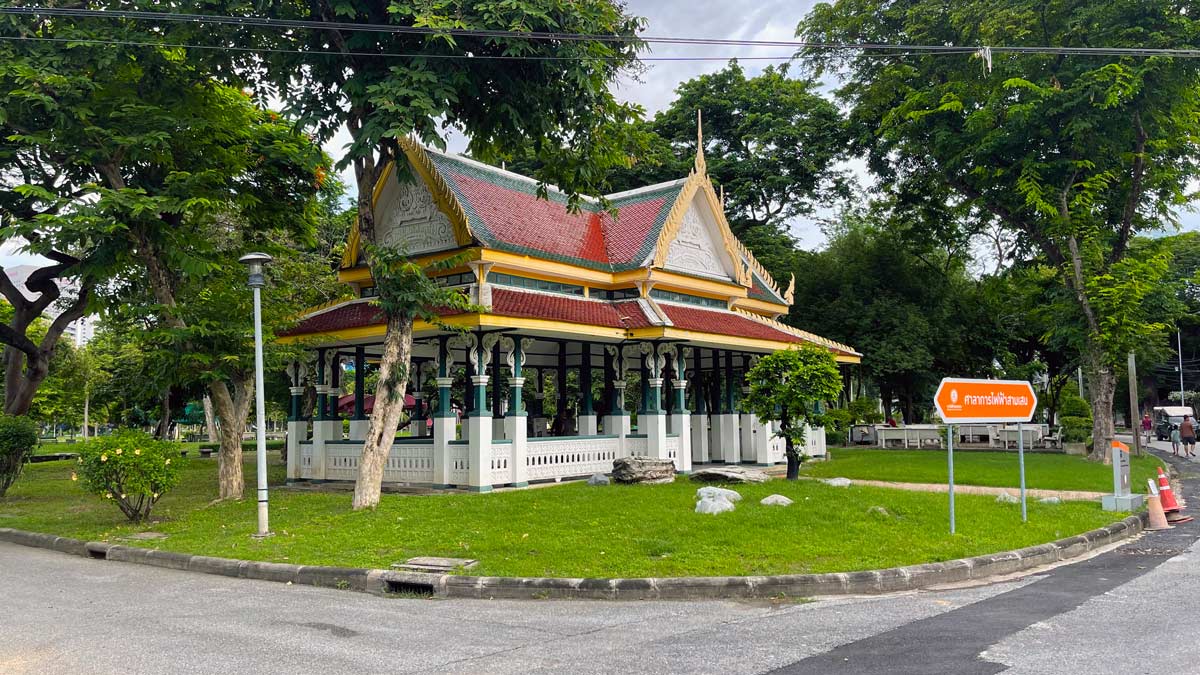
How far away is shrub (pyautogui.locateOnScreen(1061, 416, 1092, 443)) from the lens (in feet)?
93.8

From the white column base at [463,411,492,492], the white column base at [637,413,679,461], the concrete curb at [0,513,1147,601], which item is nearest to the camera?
the concrete curb at [0,513,1147,601]

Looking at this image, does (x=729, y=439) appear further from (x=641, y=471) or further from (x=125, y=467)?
(x=125, y=467)

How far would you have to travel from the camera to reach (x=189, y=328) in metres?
14.1

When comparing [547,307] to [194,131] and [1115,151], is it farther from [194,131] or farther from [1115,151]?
[1115,151]

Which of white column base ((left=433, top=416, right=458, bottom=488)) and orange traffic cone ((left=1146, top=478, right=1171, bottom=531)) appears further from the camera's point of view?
white column base ((left=433, top=416, right=458, bottom=488))

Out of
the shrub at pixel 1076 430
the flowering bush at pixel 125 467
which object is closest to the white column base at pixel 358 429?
the flowering bush at pixel 125 467

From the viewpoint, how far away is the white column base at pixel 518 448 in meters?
16.7

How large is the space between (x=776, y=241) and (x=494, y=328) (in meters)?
24.8

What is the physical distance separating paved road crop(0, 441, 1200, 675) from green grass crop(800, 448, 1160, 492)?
8.58 metres

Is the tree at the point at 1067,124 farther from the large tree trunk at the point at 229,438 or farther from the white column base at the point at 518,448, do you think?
the large tree trunk at the point at 229,438

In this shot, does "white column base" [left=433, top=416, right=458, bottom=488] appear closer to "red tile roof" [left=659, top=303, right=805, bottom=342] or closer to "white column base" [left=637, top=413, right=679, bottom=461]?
"white column base" [left=637, top=413, right=679, bottom=461]

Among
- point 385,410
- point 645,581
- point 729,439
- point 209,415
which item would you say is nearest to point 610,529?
point 645,581

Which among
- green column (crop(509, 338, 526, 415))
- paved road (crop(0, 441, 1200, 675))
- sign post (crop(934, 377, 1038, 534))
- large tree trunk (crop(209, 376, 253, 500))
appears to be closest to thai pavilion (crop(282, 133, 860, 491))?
green column (crop(509, 338, 526, 415))

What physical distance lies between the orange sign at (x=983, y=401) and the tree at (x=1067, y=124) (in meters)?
13.1
